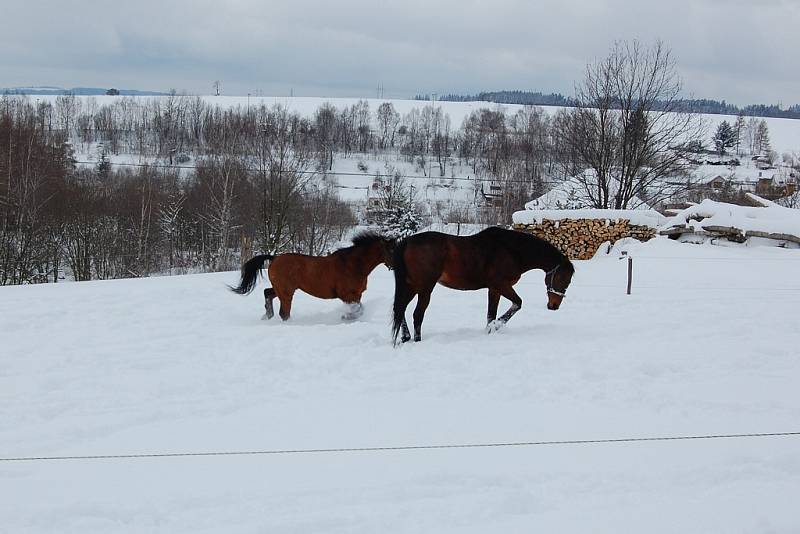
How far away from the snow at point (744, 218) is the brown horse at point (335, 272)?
11557mm

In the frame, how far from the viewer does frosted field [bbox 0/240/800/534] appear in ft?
11.4

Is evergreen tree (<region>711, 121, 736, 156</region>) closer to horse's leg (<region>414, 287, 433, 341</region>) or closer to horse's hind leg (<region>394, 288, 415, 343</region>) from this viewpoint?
horse's leg (<region>414, 287, 433, 341</region>)

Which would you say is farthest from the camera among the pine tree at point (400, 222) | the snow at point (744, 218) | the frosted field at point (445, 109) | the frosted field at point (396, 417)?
the frosted field at point (445, 109)

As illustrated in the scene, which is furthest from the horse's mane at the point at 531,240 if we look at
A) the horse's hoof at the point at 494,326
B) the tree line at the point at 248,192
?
the tree line at the point at 248,192

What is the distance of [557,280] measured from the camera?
7988 millimetres

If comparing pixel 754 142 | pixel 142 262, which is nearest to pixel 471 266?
pixel 142 262

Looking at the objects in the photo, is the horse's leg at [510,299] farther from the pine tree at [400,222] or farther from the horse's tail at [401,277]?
the pine tree at [400,222]

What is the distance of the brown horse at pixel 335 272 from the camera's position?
27.2ft

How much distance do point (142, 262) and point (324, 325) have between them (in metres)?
33.9

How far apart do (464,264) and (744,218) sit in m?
11.5

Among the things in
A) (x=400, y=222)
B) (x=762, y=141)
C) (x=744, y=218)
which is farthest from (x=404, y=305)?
(x=762, y=141)

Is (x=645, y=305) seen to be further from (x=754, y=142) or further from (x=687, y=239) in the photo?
(x=754, y=142)

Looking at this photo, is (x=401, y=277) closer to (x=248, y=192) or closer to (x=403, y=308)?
(x=403, y=308)

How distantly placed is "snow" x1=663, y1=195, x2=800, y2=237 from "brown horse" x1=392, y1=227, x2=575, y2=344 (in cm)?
1026
